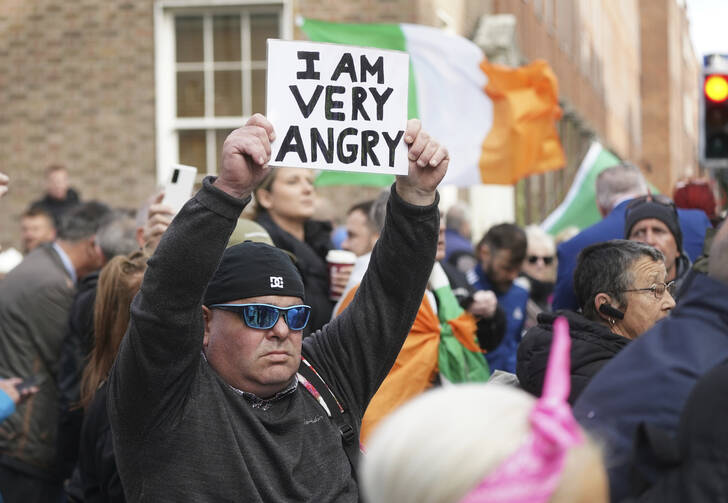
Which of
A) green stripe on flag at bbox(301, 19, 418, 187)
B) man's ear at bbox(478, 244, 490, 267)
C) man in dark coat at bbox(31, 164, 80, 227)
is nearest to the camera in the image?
man's ear at bbox(478, 244, 490, 267)

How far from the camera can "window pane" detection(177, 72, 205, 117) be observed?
1382cm

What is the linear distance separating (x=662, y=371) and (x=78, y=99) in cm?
1220

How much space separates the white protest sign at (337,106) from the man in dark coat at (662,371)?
4.96ft

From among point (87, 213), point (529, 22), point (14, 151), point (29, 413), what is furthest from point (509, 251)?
point (529, 22)

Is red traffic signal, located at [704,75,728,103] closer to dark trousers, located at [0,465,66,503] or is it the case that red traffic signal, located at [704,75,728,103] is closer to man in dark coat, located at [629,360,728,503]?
dark trousers, located at [0,465,66,503]

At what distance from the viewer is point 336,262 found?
21.0 feet

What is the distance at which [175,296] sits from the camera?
322 centimetres

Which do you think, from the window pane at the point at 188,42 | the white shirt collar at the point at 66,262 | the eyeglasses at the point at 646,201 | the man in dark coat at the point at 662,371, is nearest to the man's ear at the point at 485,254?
the eyeglasses at the point at 646,201

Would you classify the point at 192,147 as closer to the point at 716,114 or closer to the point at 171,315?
the point at 716,114

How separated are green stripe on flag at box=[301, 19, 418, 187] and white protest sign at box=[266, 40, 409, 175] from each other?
5088mm

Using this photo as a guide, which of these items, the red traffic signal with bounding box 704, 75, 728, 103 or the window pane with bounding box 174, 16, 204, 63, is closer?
the red traffic signal with bounding box 704, 75, 728, 103

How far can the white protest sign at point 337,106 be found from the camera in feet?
12.6

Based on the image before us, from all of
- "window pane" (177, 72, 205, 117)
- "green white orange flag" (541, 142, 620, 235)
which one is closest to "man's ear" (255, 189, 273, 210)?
"green white orange flag" (541, 142, 620, 235)

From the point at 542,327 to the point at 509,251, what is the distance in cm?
413
